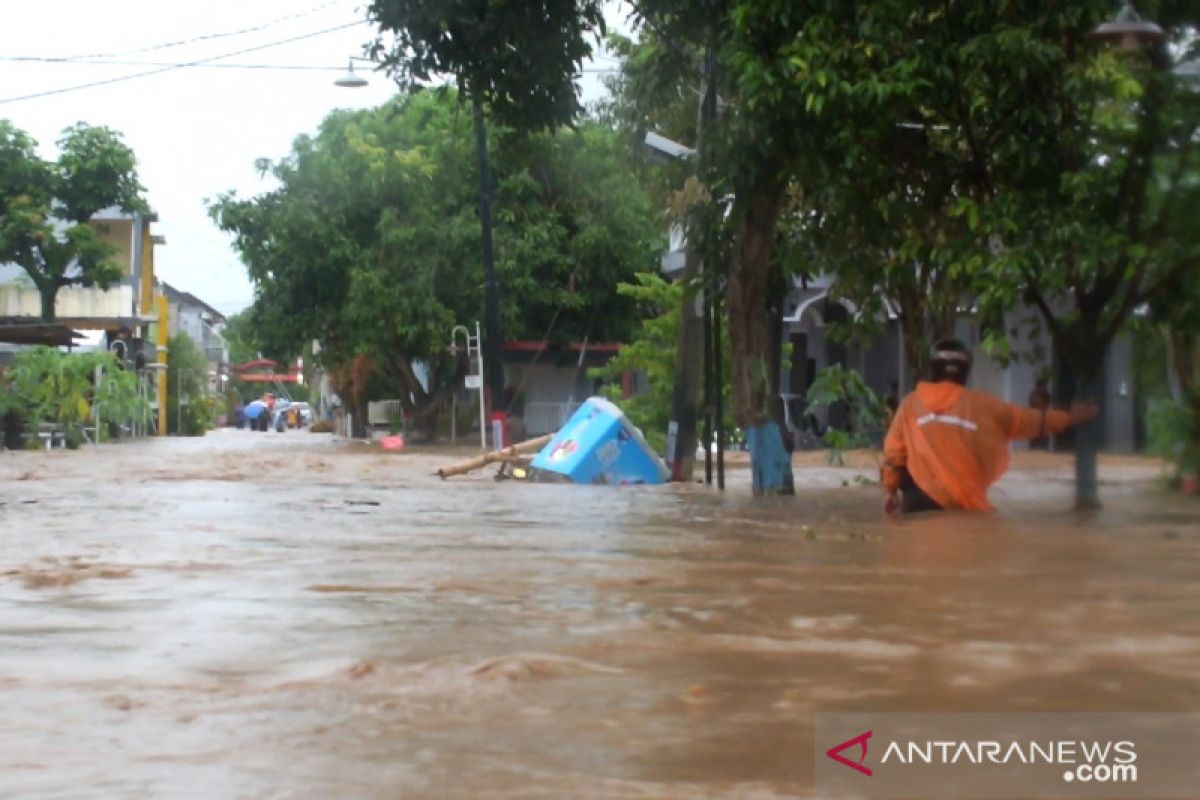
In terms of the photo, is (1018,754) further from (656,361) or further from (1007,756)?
(656,361)

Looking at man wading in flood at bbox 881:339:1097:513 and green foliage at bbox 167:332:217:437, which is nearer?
man wading in flood at bbox 881:339:1097:513

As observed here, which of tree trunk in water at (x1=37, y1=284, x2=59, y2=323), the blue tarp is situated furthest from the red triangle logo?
the blue tarp

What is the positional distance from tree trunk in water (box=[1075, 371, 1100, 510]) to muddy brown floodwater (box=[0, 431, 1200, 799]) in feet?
2.08

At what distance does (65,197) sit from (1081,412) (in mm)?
44350

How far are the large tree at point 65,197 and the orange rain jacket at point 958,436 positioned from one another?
137 feet

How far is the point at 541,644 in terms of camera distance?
238 inches

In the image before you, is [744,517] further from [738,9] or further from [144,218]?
[144,218]

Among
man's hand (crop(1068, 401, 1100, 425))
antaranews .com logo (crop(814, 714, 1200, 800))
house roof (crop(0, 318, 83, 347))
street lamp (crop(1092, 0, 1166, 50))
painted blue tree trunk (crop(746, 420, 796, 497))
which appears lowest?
antaranews .com logo (crop(814, 714, 1200, 800))

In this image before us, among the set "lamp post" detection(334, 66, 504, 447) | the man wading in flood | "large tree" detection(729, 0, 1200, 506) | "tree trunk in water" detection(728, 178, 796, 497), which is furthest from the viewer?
"lamp post" detection(334, 66, 504, 447)

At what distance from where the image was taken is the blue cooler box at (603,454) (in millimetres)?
18531

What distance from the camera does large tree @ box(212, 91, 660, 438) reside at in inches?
1470

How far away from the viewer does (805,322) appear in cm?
3372

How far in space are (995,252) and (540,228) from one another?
26038 millimetres

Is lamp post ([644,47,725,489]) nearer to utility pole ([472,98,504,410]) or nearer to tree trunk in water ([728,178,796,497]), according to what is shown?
tree trunk in water ([728,178,796,497])
